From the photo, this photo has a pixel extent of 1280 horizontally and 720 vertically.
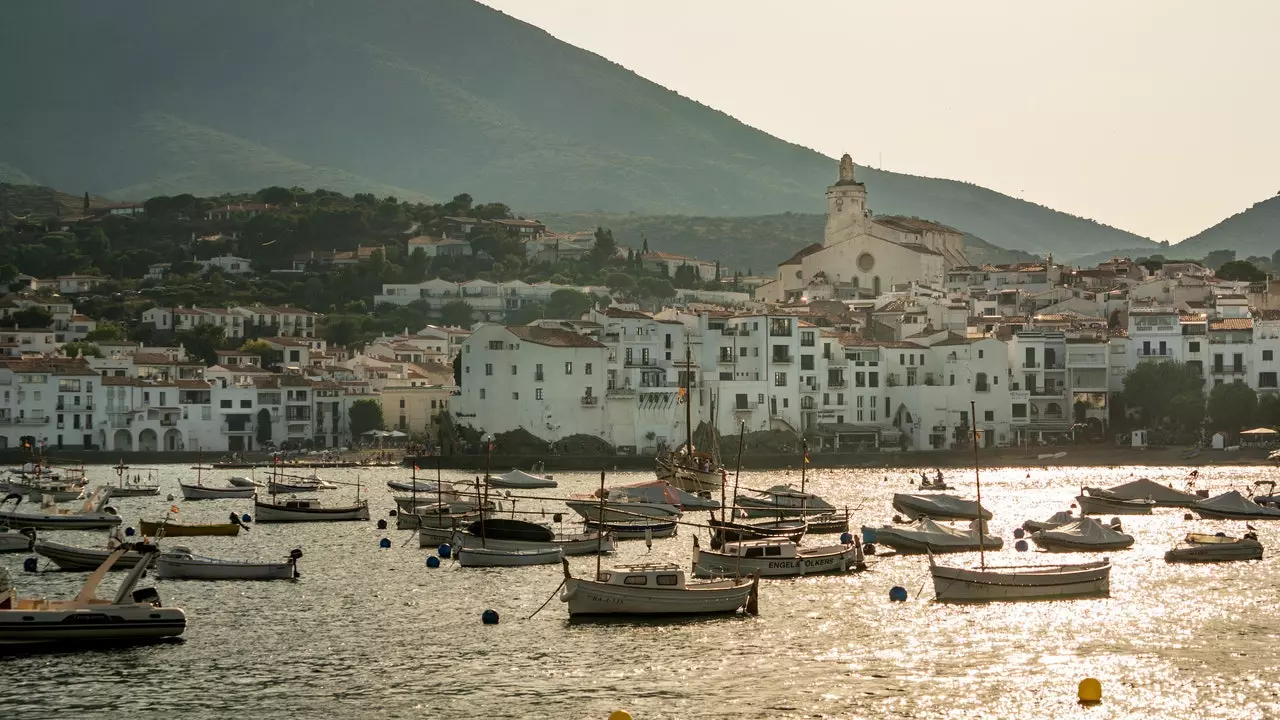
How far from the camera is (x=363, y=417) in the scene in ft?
340

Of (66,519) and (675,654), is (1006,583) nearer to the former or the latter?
(675,654)

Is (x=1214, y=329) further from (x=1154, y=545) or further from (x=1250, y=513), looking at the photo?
(x=1154, y=545)

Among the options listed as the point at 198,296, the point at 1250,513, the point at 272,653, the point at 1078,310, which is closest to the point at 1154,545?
the point at 1250,513

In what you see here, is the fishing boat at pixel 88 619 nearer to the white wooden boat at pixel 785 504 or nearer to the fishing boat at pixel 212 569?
the fishing boat at pixel 212 569

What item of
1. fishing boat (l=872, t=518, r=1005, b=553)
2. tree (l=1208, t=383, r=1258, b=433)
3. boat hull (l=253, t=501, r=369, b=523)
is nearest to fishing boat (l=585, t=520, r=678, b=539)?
fishing boat (l=872, t=518, r=1005, b=553)

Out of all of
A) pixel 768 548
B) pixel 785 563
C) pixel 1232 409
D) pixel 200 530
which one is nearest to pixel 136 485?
pixel 200 530

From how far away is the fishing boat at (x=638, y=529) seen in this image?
51.2 metres

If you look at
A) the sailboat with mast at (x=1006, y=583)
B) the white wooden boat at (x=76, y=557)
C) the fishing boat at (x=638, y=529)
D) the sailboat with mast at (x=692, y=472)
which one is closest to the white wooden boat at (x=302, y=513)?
the fishing boat at (x=638, y=529)

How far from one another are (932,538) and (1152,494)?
16051mm

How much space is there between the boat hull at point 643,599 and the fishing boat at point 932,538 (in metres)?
12.8

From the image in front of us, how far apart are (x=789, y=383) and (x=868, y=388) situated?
18.1ft

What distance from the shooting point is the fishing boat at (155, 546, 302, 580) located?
140ft

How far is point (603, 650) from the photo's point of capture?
106 feet

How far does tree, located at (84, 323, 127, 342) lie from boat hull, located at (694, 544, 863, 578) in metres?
85.9
